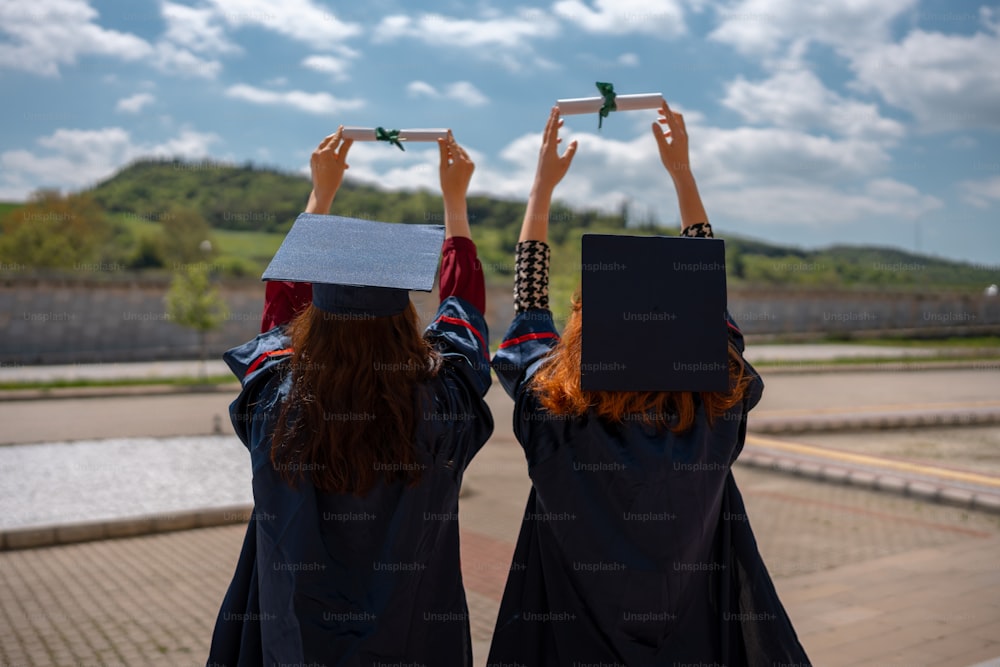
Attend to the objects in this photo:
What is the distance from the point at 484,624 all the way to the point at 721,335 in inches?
135

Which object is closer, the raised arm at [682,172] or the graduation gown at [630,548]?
the graduation gown at [630,548]

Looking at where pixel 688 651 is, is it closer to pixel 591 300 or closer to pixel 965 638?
pixel 591 300

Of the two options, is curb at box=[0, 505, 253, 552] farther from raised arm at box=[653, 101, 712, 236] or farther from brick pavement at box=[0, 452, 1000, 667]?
raised arm at box=[653, 101, 712, 236]

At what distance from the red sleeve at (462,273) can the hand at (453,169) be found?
149 mm

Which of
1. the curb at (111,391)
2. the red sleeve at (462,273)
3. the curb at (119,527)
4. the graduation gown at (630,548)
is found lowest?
the curb at (111,391)

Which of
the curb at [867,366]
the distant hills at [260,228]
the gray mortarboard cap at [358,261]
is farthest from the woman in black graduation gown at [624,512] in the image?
the distant hills at [260,228]

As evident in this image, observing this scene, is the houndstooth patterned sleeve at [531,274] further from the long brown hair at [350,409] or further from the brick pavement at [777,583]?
the brick pavement at [777,583]

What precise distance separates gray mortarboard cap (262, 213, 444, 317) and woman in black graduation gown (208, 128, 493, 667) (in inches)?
0.4

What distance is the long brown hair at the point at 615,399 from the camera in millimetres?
2414

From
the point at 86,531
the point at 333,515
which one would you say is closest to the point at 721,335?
the point at 333,515

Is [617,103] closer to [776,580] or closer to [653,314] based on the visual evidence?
[653,314]

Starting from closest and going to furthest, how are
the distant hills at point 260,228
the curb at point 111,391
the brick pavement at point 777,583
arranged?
the brick pavement at point 777,583, the curb at point 111,391, the distant hills at point 260,228

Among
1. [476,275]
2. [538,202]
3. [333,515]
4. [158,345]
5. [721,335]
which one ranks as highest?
[538,202]

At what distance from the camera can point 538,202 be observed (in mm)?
2717
